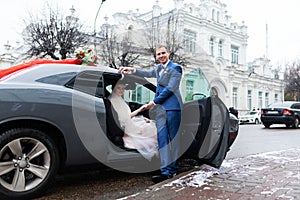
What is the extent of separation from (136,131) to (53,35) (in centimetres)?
1767

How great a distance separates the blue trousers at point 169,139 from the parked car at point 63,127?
9.2 inches

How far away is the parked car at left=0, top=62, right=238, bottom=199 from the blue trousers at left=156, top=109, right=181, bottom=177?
0.23 m

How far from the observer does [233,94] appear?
120 ft

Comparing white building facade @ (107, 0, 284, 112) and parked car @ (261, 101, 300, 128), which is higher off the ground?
white building facade @ (107, 0, 284, 112)

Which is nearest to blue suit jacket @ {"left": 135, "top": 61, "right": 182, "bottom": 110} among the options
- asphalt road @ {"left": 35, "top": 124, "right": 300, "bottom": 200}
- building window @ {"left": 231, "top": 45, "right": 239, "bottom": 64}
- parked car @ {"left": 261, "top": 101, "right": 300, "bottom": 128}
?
asphalt road @ {"left": 35, "top": 124, "right": 300, "bottom": 200}

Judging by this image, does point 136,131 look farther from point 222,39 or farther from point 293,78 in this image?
point 293,78

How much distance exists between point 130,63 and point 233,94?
1893cm

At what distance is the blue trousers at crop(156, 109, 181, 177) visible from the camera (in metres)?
3.77

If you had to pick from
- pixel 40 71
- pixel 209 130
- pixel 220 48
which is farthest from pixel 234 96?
pixel 40 71

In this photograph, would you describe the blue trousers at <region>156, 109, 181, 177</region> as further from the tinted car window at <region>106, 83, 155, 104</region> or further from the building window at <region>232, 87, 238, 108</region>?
the building window at <region>232, 87, 238, 108</region>

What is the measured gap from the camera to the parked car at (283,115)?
45.8 feet

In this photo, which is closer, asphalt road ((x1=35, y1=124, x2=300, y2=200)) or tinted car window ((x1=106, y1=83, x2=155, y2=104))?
asphalt road ((x1=35, y1=124, x2=300, y2=200))

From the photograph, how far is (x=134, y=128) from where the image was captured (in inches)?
159

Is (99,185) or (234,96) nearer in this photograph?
(99,185)
